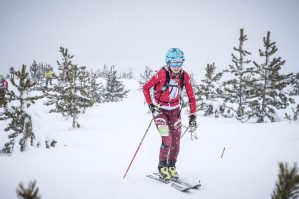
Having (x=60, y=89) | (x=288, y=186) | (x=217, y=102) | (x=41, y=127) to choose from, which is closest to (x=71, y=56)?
(x=60, y=89)

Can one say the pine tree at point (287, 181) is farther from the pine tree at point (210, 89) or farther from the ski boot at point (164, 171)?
the pine tree at point (210, 89)

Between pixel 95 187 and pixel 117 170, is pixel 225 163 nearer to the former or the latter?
pixel 117 170

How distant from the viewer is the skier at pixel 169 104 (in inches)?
208

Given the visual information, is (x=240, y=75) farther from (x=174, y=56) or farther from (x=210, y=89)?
(x=174, y=56)

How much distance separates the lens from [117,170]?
231 inches

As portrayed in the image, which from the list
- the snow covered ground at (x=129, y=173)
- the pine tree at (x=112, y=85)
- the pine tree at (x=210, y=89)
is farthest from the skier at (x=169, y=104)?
the pine tree at (x=112, y=85)

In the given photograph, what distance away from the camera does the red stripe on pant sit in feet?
17.4

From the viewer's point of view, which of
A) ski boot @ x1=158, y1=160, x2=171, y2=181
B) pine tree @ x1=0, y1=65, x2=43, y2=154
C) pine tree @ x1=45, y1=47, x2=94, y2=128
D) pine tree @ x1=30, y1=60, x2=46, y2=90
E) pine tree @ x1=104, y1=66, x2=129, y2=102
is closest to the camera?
ski boot @ x1=158, y1=160, x2=171, y2=181

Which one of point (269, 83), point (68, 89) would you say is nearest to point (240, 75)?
point (269, 83)

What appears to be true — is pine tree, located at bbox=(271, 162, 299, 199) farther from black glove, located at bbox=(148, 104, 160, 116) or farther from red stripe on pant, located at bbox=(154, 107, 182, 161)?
black glove, located at bbox=(148, 104, 160, 116)

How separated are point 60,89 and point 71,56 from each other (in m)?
2.57

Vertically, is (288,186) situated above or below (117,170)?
above

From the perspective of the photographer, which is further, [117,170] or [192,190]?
[117,170]

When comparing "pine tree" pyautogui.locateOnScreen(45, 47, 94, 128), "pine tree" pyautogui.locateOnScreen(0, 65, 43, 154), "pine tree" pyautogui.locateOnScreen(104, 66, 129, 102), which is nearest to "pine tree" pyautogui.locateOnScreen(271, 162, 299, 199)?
"pine tree" pyautogui.locateOnScreen(0, 65, 43, 154)
